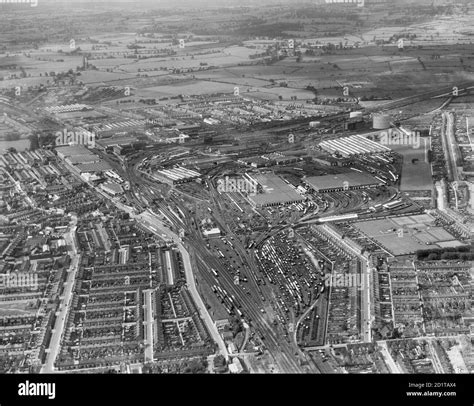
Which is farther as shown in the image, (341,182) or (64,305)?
(341,182)

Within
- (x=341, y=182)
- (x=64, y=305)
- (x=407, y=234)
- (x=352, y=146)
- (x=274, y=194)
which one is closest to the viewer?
(x=64, y=305)

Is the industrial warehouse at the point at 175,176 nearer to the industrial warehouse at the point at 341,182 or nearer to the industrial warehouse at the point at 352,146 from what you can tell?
the industrial warehouse at the point at 341,182

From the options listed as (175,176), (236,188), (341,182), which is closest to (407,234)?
(341,182)

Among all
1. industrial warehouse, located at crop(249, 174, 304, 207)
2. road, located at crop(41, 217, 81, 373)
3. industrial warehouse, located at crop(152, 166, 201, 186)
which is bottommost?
road, located at crop(41, 217, 81, 373)

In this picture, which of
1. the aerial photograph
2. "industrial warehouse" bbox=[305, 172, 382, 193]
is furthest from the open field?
"industrial warehouse" bbox=[305, 172, 382, 193]

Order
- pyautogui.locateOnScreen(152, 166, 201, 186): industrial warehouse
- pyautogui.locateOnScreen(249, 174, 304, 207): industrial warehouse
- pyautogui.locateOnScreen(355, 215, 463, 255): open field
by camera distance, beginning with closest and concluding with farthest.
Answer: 1. pyautogui.locateOnScreen(355, 215, 463, 255): open field
2. pyautogui.locateOnScreen(249, 174, 304, 207): industrial warehouse
3. pyautogui.locateOnScreen(152, 166, 201, 186): industrial warehouse

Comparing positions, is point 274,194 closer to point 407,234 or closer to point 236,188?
point 236,188

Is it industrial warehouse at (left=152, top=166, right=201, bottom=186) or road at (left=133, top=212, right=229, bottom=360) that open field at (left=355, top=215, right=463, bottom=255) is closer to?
road at (left=133, top=212, right=229, bottom=360)
